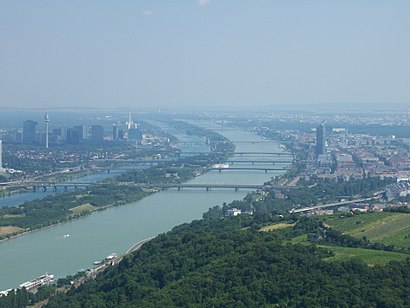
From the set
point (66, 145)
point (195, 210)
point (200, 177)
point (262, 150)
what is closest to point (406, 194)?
point (195, 210)

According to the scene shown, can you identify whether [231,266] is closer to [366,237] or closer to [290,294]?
[290,294]

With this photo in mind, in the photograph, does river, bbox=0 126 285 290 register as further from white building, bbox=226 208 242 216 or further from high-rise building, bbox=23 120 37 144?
high-rise building, bbox=23 120 37 144

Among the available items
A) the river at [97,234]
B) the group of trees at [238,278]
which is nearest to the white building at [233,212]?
the river at [97,234]

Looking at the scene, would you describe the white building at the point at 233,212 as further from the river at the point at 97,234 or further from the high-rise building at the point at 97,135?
the high-rise building at the point at 97,135

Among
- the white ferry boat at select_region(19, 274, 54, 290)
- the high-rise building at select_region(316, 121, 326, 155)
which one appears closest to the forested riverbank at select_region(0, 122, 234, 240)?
the white ferry boat at select_region(19, 274, 54, 290)

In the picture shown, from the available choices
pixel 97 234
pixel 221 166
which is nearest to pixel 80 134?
pixel 221 166

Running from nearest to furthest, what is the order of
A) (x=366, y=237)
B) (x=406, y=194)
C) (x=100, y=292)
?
(x=100, y=292)
(x=366, y=237)
(x=406, y=194)

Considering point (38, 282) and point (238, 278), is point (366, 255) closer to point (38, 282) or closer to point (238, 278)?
point (238, 278)
